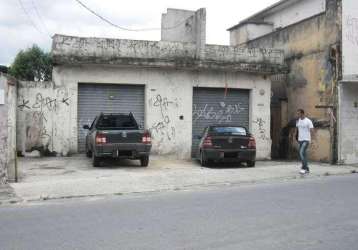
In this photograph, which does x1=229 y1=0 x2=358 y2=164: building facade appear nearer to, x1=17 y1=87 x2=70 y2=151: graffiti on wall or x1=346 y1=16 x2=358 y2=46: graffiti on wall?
x1=346 y1=16 x2=358 y2=46: graffiti on wall

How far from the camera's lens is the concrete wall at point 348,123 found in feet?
62.7

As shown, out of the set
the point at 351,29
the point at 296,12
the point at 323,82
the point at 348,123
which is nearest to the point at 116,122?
the point at 323,82

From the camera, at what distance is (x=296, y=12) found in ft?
92.2

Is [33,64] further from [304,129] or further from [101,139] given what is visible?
[304,129]

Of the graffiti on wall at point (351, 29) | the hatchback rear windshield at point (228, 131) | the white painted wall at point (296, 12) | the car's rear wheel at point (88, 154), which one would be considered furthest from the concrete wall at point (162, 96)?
the white painted wall at point (296, 12)

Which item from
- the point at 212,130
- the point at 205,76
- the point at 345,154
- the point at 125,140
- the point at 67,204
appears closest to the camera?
the point at 67,204

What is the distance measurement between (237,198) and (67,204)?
3411 millimetres

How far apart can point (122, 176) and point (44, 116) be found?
6.29 m

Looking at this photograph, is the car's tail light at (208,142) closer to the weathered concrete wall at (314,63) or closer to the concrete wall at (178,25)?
the weathered concrete wall at (314,63)

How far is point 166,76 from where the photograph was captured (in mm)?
20234

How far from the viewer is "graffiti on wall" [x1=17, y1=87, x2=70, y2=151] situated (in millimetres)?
19016

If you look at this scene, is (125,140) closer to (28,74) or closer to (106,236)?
(106,236)

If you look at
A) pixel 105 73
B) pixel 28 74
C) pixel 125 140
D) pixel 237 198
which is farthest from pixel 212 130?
pixel 28 74

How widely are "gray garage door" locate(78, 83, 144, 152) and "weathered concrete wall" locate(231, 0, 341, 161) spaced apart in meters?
6.73
